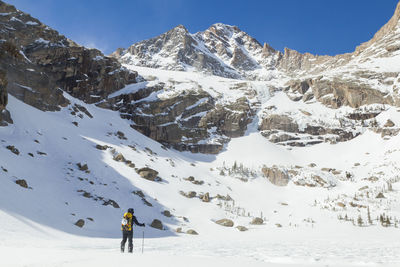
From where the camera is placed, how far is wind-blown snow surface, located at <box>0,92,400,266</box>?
10000mm

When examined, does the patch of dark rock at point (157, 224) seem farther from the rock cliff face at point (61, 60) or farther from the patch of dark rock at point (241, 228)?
the rock cliff face at point (61, 60)

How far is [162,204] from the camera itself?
31547mm

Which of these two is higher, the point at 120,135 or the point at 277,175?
the point at 120,135

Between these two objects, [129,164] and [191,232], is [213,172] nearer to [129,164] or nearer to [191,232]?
[129,164]

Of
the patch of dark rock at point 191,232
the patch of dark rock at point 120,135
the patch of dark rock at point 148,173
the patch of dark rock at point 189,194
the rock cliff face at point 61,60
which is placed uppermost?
the rock cliff face at point 61,60

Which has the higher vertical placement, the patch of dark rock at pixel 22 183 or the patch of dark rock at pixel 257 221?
the patch of dark rock at pixel 22 183

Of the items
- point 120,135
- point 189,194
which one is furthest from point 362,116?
point 120,135

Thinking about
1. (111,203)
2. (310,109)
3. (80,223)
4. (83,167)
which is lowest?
(80,223)

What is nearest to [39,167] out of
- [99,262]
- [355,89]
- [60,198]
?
[60,198]

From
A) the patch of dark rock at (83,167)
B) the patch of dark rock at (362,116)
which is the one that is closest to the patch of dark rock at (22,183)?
the patch of dark rock at (83,167)

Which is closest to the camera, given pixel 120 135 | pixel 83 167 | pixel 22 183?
pixel 22 183

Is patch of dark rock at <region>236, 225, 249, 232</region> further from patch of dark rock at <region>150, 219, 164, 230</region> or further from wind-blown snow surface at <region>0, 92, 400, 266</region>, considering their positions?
patch of dark rock at <region>150, 219, 164, 230</region>

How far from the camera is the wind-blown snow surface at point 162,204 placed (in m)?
10.0

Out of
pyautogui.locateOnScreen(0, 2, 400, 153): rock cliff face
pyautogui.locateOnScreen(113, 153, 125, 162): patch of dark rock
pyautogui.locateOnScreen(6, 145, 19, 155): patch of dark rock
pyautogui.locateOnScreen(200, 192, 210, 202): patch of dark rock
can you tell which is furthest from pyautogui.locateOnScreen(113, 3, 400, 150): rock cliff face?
pyautogui.locateOnScreen(6, 145, 19, 155): patch of dark rock
